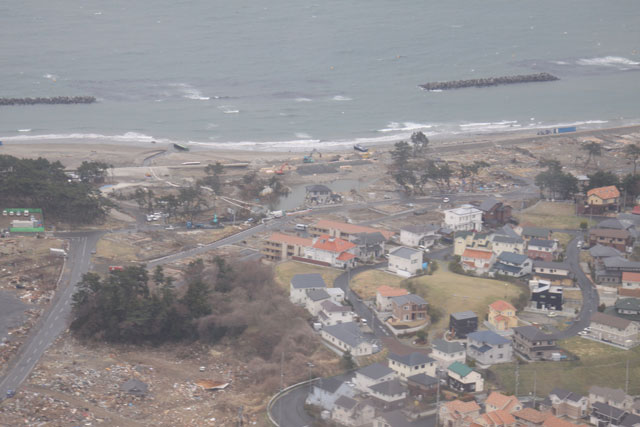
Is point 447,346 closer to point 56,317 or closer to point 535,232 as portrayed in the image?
point 535,232

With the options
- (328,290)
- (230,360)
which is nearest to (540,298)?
(328,290)

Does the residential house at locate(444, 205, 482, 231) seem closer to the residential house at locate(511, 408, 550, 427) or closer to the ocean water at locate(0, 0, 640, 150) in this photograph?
the residential house at locate(511, 408, 550, 427)

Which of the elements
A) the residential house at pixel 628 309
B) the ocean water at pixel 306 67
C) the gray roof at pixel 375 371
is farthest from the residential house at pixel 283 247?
the ocean water at pixel 306 67

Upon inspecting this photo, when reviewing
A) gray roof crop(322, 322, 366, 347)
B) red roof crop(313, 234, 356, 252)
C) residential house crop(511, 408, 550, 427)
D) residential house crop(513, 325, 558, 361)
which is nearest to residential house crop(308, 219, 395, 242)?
red roof crop(313, 234, 356, 252)

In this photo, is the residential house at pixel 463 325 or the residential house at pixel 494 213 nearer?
the residential house at pixel 463 325

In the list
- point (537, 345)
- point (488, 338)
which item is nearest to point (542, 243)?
point (537, 345)

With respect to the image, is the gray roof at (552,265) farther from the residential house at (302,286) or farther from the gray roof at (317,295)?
the gray roof at (317,295)
